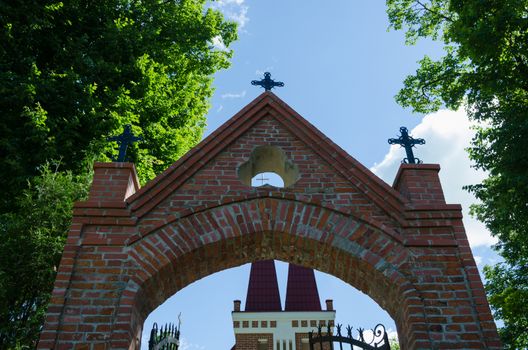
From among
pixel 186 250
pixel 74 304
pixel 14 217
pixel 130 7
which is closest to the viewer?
pixel 74 304

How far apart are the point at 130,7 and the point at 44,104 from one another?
14.8 feet

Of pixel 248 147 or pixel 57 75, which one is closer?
pixel 248 147

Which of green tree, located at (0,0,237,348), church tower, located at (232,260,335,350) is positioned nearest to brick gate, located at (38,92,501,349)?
green tree, located at (0,0,237,348)

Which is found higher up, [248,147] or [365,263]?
[248,147]

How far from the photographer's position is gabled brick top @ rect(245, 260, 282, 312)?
2005 centimetres

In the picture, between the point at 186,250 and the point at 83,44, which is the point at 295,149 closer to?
the point at 186,250

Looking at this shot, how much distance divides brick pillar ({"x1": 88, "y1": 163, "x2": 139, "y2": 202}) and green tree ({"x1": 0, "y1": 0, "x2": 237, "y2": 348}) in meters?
1.78

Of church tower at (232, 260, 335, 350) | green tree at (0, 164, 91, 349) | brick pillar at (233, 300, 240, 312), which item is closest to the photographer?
green tree at (0, 164, 91, 349)

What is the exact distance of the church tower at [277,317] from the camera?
18750mm

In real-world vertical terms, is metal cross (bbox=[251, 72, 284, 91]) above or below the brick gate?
above

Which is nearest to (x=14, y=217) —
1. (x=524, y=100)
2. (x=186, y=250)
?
(x=186, y=250)

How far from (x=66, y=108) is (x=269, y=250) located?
5570mm

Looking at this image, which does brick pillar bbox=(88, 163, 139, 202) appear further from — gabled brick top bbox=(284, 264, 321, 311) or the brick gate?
gabled brick top bbox=(284, 264, 321, 311)

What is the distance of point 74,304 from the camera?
4504 millimetres
